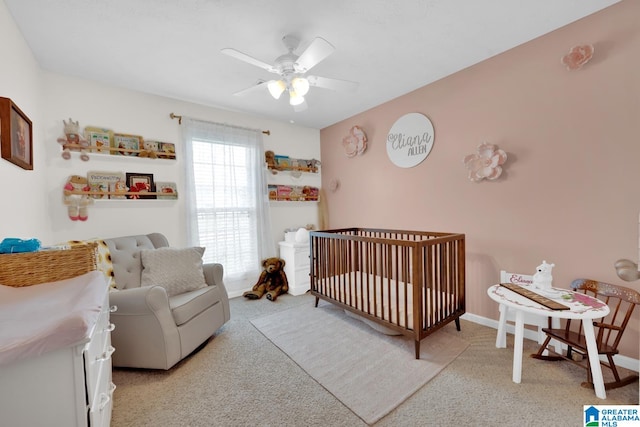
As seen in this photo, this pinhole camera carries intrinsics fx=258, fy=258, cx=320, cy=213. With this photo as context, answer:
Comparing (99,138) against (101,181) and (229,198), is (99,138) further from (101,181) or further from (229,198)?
(229,198)

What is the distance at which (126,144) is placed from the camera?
104 inches

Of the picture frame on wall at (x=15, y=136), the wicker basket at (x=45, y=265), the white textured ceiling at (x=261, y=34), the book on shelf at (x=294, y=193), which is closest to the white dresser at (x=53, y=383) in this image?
the wicker basket at (x=45, y=265)

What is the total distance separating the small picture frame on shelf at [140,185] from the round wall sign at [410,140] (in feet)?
8.98

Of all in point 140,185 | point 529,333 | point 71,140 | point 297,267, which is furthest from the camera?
point 297,267

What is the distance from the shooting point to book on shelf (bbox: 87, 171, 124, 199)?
8.15ft

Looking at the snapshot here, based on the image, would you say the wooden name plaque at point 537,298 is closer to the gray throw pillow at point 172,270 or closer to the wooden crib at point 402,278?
the wooden crib at point 402,278

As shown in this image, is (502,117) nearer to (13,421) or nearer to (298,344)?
(298,344)

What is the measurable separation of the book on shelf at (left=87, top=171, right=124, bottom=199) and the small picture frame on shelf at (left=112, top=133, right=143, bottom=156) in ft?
0.76

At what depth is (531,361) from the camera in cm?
184

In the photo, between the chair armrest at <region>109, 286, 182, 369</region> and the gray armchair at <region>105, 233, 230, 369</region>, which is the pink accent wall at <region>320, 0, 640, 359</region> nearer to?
the gray armchair at <region>105, 233, 230, 369</region>

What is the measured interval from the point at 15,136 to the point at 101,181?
1023mm

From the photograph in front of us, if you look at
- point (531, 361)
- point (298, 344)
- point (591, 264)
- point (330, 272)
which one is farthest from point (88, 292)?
point (591, 264)

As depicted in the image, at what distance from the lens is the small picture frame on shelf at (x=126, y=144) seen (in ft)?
8.52

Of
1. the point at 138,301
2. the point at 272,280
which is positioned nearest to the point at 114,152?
the point at 138,301
